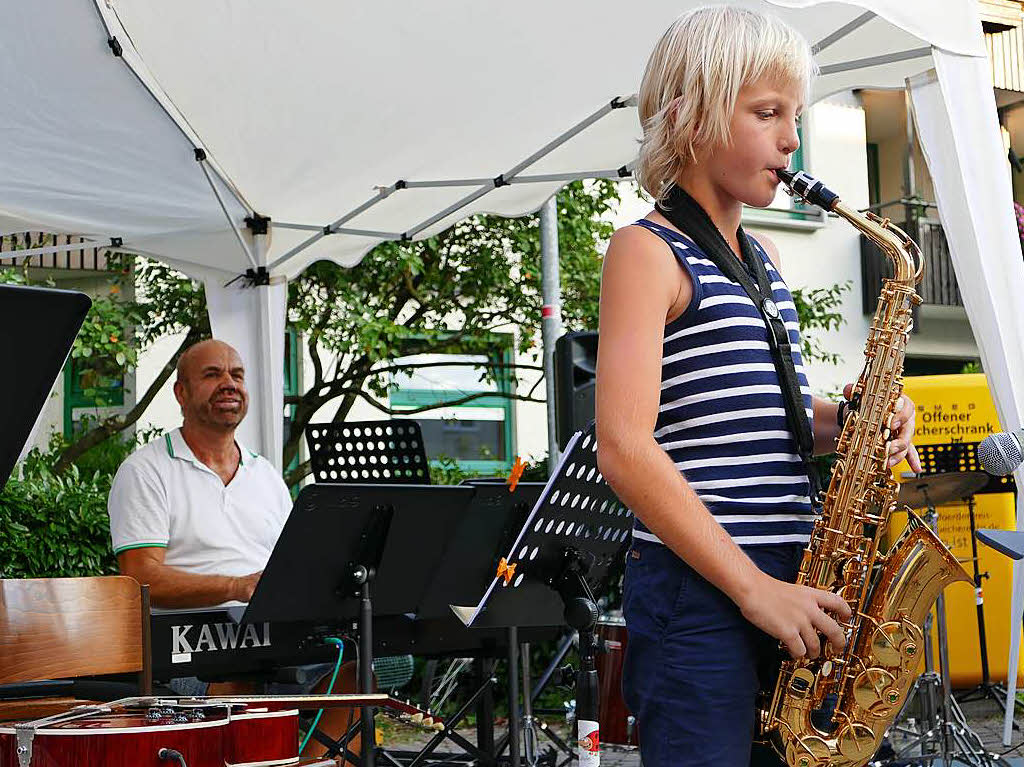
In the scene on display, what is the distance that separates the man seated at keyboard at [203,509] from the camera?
4.52 m

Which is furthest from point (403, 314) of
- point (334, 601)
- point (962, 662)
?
point (334, 601)

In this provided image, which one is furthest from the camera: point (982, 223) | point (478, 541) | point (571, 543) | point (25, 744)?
point (982, 223)

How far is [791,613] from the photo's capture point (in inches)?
72.6

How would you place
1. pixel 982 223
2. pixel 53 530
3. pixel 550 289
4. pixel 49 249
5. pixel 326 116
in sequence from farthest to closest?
pixel 550 289, pixel 53 530, pixel 49 249, pixel 326 116, pixel 982 223

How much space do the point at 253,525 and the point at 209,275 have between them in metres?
2.11

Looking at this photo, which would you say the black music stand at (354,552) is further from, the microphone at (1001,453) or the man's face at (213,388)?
the microphone at (1001,453)

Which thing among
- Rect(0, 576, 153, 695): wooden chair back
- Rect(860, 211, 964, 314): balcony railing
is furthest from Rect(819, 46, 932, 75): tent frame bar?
Rect(860, 211, 964, 314): balcony railing

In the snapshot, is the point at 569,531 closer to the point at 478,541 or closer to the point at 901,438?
the point at 478,541

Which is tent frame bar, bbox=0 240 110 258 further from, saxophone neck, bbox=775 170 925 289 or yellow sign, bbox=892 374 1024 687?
saxophone neck, bbox=775 170 925 289

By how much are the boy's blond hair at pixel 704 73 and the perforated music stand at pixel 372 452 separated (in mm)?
2862

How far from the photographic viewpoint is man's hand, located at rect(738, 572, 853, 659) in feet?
6.00

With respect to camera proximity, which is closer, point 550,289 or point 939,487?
point 939,487

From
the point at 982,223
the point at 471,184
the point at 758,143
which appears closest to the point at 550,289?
the point at 471,184

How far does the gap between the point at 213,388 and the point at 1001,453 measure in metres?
3.59
